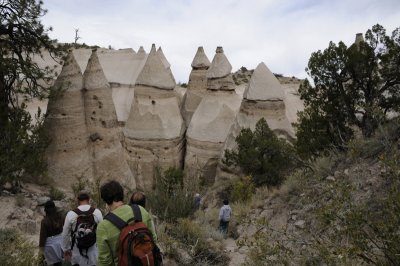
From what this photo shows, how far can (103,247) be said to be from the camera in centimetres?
301

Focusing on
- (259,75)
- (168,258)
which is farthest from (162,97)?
(168,258)

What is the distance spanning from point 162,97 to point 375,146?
30.3ft

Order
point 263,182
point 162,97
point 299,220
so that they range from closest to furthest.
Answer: point 299,220 < point 263,182 < point 162,97

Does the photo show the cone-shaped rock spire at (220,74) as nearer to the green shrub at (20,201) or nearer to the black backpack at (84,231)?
the green shrub at (20,201)

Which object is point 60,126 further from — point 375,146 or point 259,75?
point 375,146

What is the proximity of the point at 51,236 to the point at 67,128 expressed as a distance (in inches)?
283

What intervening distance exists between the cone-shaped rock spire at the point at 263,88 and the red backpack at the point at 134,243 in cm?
1069

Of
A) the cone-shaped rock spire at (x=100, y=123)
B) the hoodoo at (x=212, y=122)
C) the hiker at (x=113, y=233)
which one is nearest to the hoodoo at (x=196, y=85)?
the hoodoo at (x=212, y=122)

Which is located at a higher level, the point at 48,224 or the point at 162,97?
the point at 162,97

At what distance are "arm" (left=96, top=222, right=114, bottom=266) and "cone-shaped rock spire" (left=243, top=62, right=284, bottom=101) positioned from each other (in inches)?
423

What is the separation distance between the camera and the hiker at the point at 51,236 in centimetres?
437

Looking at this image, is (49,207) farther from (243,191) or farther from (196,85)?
(196,85)

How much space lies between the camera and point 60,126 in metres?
11.1

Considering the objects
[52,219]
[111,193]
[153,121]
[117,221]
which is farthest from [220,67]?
[117,221]
